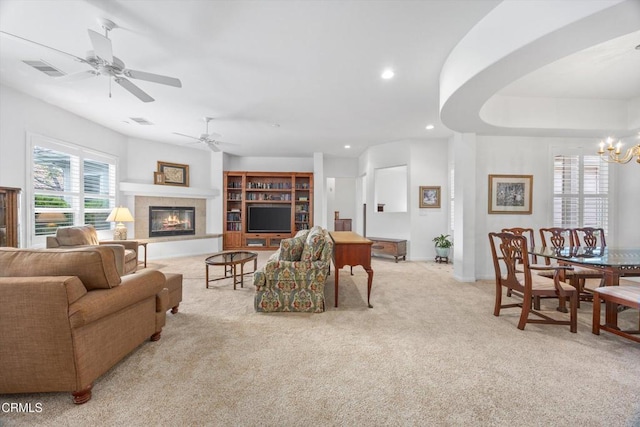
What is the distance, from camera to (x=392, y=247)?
18.8 feet

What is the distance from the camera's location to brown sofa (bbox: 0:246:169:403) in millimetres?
1424

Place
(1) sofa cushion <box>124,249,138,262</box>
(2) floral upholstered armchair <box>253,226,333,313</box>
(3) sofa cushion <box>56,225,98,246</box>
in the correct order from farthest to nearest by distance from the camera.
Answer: (1) sofa cushion <box>124,249,138,262</box>
(3) sofa cushion <box>56,225,98,246</box>
(2) floral upholstered armchair <box>253,226,333,313</box>

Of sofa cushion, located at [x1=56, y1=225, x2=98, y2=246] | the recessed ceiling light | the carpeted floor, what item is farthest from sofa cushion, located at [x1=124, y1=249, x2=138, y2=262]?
the recessed ceiling light

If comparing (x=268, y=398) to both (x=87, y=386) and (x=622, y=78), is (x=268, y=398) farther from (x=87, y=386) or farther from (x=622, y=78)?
(x=622, y=78)

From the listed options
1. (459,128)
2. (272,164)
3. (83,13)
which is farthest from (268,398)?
(272,164)

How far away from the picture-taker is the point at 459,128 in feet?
13.0

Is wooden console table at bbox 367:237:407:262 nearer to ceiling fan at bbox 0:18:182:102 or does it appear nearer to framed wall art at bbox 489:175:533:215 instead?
framed wall art at bbox 489:175:533:215

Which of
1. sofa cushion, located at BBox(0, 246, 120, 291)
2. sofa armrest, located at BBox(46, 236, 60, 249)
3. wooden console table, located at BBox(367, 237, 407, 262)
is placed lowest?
wooden console table, located at BBox(367, 237, 407, 262)

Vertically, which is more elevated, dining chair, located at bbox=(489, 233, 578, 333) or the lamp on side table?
the lamp on side table

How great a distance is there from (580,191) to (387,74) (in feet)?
13.4

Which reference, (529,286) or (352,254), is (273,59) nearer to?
(352,254)

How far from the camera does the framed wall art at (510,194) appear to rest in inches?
172

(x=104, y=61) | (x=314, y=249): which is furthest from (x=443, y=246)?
(x=104, y=61)

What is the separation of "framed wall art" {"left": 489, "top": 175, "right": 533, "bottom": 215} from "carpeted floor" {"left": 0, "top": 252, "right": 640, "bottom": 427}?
193 centimetres
